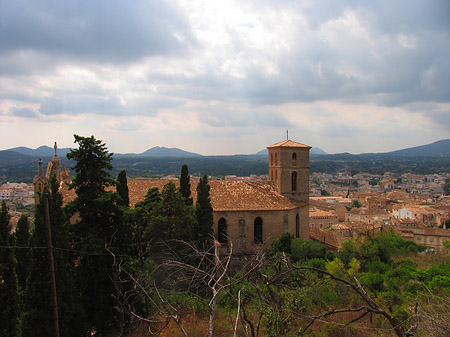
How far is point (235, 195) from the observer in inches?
1135

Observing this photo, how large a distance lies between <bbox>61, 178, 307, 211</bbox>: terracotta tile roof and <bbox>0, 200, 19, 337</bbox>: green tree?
1569cm

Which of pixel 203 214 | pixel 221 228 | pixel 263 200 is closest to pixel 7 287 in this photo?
pixel 203 214

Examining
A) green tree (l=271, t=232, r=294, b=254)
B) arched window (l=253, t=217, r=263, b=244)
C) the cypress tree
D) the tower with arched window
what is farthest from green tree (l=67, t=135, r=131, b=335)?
the tower with arched window

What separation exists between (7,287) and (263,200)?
19.8 meters

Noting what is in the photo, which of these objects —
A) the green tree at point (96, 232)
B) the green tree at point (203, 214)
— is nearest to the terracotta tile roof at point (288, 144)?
the green tree at point (203, 214)

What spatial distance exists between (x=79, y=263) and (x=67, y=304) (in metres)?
1.87

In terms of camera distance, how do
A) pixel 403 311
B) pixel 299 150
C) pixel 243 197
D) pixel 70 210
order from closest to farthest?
pixel 403 311 → pixel 70 210 → pixel 243 197 → pixel 299 150

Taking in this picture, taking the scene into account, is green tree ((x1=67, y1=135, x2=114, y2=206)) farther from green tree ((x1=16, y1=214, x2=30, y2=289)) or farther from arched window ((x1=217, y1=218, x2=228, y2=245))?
arched window ((x1=217, y1=218, x2=228, y2=245))

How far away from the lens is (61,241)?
39.8ft

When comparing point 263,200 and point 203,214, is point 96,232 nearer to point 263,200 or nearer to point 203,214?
point 203,214

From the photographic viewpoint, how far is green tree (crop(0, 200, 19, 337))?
1093cm

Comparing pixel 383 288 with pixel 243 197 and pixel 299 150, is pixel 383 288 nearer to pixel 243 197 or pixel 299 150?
pixel 243 197

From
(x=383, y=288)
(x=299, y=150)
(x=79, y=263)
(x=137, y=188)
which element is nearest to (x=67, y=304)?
(x=79, y=263)

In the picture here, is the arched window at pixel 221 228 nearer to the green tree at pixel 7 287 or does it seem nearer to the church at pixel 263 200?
the church at pixel 263 200
